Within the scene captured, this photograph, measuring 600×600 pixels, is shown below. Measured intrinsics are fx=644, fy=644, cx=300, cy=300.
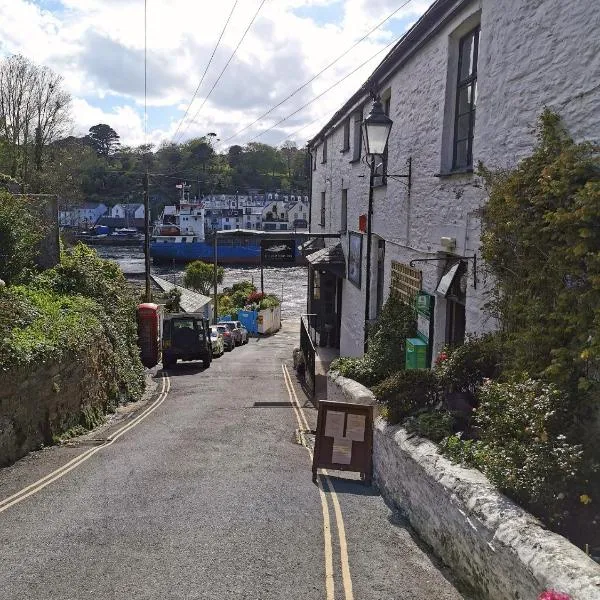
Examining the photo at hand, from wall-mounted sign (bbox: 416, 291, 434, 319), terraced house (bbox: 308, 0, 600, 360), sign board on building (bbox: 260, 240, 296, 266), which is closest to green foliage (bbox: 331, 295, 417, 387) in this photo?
terraced house (bbox: 308, 0, 600, 360)

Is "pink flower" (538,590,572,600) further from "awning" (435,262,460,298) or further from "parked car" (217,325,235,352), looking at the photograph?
"parked car" (217,325,235,352)

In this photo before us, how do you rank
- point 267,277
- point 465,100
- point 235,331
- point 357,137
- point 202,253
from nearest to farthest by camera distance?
point 465,100, point 357,137, point 235,331, point 267,277, point 202,253

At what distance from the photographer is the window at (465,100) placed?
9.55 meters

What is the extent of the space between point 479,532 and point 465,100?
281 inches

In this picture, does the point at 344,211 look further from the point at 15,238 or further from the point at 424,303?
the point at 424,303

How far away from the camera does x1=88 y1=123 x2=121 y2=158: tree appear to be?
139000mm

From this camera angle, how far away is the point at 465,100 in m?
9.91

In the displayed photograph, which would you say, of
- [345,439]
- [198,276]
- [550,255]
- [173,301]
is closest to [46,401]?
[345,439]

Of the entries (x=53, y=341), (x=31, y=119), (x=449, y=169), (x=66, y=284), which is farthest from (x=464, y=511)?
(x=31, y=119)

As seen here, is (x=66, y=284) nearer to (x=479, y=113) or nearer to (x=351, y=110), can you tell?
(x=351, y=110)

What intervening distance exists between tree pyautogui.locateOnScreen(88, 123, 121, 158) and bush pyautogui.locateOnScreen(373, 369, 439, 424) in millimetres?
140475

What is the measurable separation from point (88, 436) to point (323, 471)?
545 cm

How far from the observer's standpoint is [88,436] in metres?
12.0

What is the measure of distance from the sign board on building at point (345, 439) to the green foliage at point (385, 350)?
2.88 meters
